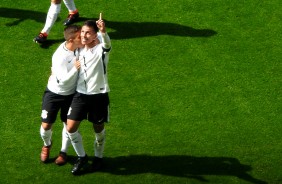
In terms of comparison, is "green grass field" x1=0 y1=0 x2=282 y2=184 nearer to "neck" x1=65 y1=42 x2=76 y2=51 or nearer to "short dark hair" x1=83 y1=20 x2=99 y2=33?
"neck" x1=65 y1=42 x2=76 y2=51

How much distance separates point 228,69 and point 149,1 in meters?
2.62

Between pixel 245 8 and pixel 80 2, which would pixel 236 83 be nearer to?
pixel 245 8

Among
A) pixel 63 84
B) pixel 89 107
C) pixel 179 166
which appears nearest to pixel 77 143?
pixel 89 107

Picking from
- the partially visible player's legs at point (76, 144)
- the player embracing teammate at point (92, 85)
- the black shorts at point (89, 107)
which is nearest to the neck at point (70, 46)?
the player embracing teammate at point (92, 85)

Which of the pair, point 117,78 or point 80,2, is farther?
point 80,2

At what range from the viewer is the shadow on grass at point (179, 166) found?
34.1 ft

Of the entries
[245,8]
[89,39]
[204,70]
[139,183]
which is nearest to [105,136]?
[139,183]

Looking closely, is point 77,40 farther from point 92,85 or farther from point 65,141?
point 65,141

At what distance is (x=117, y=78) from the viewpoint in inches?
488

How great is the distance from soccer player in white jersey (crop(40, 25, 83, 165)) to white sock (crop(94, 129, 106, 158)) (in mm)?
417

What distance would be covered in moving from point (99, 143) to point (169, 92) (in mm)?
2230

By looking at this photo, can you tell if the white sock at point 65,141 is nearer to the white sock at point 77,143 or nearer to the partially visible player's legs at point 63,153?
the partially visible player's legs at point 63,153

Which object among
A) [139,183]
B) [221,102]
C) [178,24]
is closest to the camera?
[139,183]

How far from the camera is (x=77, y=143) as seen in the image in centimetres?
1009
